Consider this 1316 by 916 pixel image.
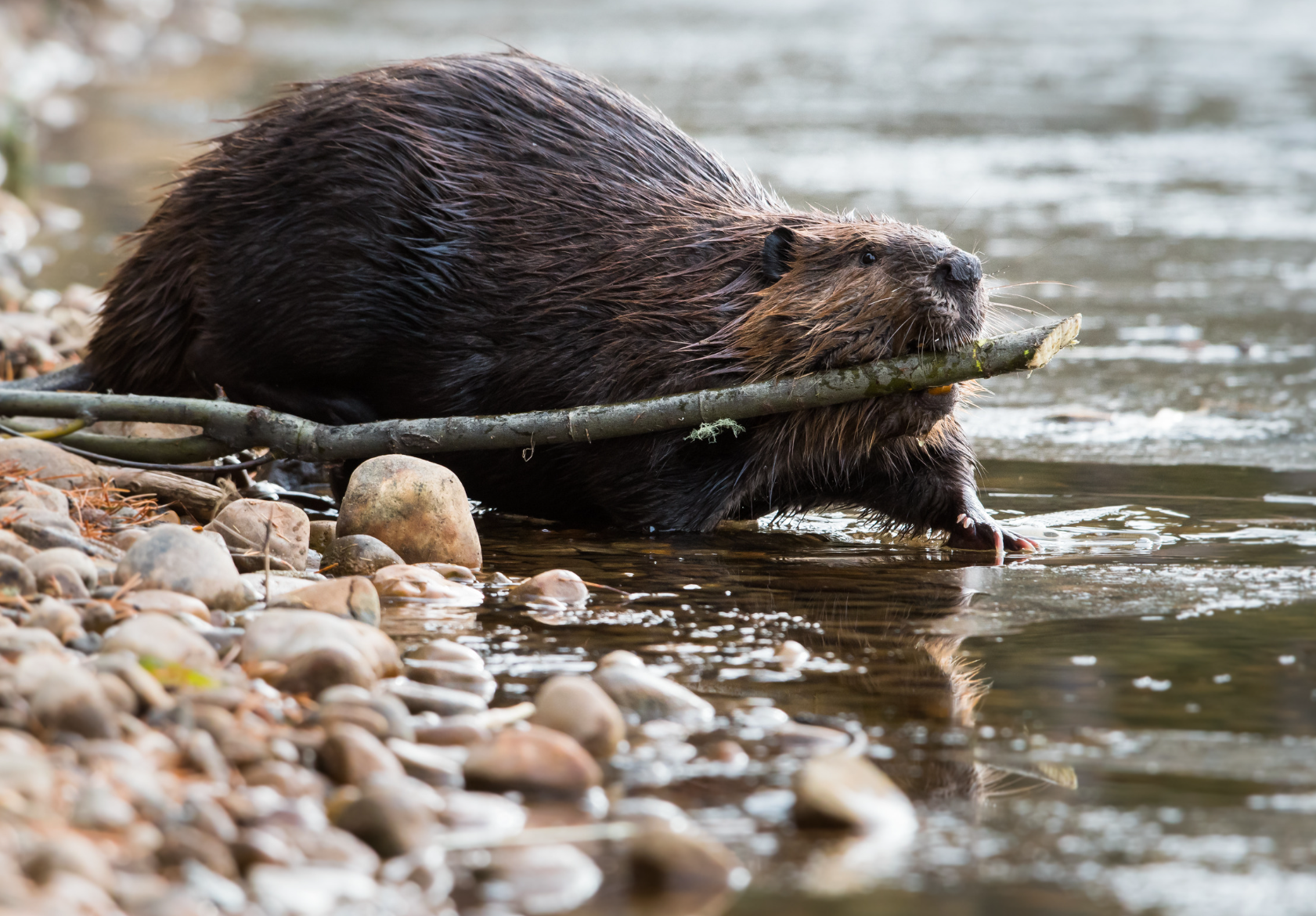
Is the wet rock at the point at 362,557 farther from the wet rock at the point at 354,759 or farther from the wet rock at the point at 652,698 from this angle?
the wet rock at the point at 354,759

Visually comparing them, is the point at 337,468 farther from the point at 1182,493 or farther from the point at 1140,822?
the point at 1140,822

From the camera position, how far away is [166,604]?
3588 millimetres

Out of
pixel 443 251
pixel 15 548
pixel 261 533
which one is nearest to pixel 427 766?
pixel 15 548

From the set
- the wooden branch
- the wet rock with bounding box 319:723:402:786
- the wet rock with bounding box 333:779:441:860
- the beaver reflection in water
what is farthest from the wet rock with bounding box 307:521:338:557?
the wet rock with bounding box 333:779:441:860

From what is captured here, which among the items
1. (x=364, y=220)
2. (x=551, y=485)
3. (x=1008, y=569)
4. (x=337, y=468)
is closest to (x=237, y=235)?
(x=364, y=220)

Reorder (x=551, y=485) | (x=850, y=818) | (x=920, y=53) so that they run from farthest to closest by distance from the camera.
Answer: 1. (x=920, y=53)
2. (x=551, y=485)
3. (x=850, y=818)

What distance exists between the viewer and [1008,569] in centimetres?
465

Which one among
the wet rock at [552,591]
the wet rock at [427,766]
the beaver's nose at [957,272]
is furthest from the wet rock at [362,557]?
the beaver's nose at [957,272]

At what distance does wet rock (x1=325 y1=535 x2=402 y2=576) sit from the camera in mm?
4367

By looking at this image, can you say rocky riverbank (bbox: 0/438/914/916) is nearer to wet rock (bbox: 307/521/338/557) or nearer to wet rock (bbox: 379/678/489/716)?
wet rock (bbox: 379/678/489/716)

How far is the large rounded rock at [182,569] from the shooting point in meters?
3.73

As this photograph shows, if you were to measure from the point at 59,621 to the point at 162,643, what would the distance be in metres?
0.33

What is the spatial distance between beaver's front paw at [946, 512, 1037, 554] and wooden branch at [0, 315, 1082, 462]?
20.7 inches

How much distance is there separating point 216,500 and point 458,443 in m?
0.75
